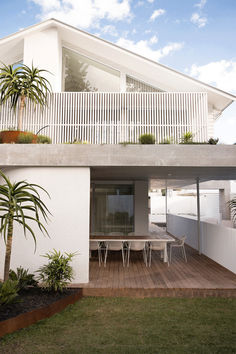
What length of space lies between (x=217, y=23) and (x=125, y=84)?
26.4ft

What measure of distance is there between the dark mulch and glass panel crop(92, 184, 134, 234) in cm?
512

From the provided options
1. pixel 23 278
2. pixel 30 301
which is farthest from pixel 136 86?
pixel 30 301

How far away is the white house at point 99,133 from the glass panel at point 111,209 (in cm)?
4

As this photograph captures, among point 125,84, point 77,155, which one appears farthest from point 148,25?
point 77,155

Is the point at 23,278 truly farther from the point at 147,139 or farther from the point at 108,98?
the point at 108,98

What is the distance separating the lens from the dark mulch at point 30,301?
3924mm

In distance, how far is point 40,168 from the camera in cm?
586

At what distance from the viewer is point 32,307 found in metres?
4.16

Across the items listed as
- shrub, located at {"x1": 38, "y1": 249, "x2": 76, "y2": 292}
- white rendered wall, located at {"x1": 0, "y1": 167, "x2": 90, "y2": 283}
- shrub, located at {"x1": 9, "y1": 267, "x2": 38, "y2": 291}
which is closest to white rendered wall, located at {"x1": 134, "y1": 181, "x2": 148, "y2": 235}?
white rendered wall, located at {"x1": 0, "y1": 167, "x2": 90, "y2": 283}

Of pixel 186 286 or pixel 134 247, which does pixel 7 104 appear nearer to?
pixel 134 247

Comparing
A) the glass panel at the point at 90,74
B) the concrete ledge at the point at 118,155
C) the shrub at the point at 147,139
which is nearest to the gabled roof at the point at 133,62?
the glass panel at the point at 90,74

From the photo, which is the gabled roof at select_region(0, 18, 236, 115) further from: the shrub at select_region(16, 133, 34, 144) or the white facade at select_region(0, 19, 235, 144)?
the shrub at select_region(16, 133, 34, 144)

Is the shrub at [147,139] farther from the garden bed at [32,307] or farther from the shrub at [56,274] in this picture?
the garden bed at [32,307]

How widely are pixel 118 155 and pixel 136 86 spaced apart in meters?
5.30
